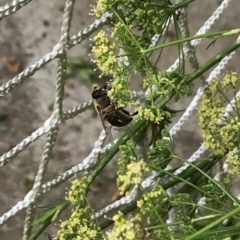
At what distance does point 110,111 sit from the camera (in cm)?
78

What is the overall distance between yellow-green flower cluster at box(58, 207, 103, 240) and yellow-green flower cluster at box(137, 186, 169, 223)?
0.08 metres

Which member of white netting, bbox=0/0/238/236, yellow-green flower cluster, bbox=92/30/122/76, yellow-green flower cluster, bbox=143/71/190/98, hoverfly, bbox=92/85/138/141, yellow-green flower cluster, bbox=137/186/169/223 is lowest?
yellow-green flower cluster, bbox=137/186/169/223

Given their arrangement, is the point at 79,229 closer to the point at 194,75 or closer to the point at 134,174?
Result: the point at 134,174

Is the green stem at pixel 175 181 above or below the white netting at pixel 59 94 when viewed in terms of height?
below

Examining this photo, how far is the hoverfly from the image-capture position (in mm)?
778

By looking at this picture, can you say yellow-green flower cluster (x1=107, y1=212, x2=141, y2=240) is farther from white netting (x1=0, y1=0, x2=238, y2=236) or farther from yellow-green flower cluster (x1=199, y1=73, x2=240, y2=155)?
white netting (x1=0, y1=0, x2=238, y2=236)

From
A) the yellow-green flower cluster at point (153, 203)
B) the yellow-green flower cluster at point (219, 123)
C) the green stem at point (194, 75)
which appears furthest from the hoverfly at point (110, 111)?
the yellow-green flower cluster at point (153, 203)

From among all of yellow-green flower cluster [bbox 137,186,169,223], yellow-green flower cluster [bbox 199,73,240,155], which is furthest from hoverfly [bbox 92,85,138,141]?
yellow-green flower cluster [bbox 137,186,169,223]

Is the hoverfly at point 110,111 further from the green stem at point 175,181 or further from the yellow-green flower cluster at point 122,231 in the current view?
the yellow-green flower cluster at point 122,231

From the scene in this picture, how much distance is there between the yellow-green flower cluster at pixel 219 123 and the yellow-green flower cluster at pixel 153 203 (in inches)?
7.6

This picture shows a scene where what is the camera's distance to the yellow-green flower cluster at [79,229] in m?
0.57

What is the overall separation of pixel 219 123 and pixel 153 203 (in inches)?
9.9

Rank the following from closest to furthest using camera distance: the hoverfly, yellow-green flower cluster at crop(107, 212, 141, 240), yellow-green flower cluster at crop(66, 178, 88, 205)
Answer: yellow-green flower cluster at crop(107, 212, 141, 240) → yellow-green flower cluster at crop(66, 178, 88, 205) → the hoverfly

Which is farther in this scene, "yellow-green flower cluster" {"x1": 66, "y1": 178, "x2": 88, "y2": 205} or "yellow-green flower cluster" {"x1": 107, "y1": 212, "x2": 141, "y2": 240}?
"yellow-green flower cluster" {"x1": 66, "y1": 178, "x2": 88, "y2": 205}
